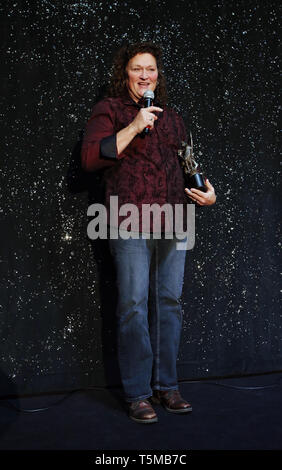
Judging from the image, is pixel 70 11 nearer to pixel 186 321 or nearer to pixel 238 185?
pixel 238 185

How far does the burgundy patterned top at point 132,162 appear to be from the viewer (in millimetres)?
1470

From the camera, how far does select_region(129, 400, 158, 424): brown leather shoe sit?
1413 millimetres

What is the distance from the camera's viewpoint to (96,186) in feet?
6.11

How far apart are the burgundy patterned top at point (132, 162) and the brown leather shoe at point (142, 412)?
24.3 inches

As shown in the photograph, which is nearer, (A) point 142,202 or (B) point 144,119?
(B) point 144,119

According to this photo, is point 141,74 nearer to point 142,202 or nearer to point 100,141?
point 100,141

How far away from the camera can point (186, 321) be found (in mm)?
1958

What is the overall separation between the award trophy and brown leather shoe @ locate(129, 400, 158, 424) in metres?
0.75

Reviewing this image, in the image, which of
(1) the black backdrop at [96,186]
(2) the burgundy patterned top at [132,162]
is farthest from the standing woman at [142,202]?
(1) the black backdrop at [96,186]

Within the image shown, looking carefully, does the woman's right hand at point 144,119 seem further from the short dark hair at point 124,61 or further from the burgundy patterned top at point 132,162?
the short dark hair at point 124,61

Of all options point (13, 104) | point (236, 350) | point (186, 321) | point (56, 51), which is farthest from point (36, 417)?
point (56, 51)

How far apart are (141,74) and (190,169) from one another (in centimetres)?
38

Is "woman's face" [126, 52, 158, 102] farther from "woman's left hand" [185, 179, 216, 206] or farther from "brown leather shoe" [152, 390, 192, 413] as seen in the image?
"brown leather shoe" [152, 390, 192, 413]

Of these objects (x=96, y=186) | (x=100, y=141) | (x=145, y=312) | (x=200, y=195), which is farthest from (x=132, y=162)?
(x=145, y=312)
